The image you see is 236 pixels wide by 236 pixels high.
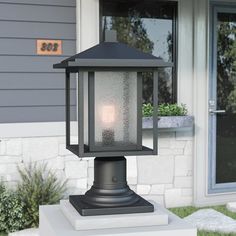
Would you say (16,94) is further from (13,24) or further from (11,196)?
(11,196)

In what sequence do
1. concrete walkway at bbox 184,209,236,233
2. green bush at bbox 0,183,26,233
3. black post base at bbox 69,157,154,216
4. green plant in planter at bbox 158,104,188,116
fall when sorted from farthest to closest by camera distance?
green plant in planter at bbox 158,104,188,116 < concrete walkway at bbox 184,209,236,233 < green bush at bbox 0,183,26,233 < black post base at bbox 69,157,154,216

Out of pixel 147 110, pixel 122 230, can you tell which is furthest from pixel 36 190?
pixel 122 230

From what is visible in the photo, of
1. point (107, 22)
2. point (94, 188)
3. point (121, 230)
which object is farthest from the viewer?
point (107, 22)

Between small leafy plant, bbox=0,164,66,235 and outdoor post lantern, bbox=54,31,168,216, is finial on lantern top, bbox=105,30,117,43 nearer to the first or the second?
outdoor post lantern, bbox=54,31,168,216

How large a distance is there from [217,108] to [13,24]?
7.17 feet

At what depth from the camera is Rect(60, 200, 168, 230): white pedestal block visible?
1.59 m

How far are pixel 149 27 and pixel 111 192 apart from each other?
3.16m

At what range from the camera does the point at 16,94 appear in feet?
13.4

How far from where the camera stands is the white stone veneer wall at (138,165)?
13.5ft

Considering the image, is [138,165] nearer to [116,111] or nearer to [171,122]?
[171,122]

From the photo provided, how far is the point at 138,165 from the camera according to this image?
14.6 ft

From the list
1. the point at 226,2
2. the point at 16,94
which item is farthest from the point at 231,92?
the point at 16,94

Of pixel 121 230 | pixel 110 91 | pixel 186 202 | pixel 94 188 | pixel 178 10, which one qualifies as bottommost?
pixel 186 202

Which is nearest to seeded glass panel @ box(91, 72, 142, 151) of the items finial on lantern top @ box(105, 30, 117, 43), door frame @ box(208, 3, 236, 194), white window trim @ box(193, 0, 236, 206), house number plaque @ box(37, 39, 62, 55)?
finial on lantern top @ box(105, 30, 117, 43)
